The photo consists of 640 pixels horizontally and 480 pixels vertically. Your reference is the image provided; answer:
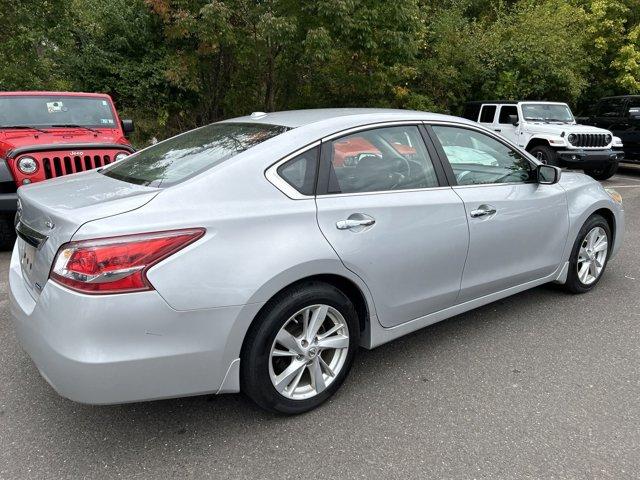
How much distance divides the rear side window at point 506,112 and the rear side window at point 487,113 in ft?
0.86

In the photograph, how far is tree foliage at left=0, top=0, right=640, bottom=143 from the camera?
1015 cm

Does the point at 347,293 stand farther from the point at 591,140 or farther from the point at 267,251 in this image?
the point at 591,140

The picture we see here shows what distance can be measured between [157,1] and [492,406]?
33.7 feet

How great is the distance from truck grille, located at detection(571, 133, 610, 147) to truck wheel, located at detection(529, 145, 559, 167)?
0.44m

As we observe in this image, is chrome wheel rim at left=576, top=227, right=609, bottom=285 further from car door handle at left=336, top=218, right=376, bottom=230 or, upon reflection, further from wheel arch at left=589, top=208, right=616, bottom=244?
car door handle at left=336, top=218, right=376, bottom=230

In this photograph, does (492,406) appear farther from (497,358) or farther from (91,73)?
(91,73)

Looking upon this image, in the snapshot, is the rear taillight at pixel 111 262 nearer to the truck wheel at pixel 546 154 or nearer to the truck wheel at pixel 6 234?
the truck wheel at pixel 6 234

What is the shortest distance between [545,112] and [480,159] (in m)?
9.52

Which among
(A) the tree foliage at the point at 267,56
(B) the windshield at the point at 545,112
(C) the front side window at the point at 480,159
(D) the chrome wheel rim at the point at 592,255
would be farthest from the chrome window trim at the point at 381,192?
(B) the windshield at the point at 545,112

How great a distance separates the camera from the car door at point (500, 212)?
131 inches

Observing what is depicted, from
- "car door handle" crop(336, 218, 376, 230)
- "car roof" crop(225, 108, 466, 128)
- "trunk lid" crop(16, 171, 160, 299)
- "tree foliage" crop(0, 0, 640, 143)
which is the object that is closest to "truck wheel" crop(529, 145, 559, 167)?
"tree foliage" crop(0, 0, 640, 143)

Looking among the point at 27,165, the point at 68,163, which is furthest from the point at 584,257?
the point at 27,165

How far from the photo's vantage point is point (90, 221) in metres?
2.19

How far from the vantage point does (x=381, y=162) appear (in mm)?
3086
